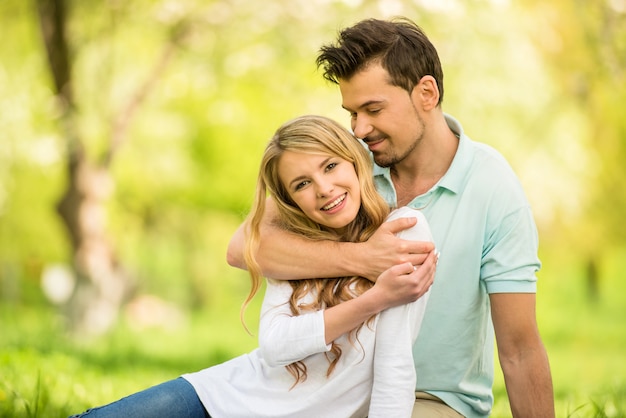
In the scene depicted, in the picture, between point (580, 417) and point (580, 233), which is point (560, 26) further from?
point (580, 417)

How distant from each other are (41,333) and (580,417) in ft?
13.9

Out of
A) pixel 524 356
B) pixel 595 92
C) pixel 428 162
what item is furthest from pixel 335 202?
pixel 595 92

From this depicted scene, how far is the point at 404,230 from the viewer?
2.54 meters

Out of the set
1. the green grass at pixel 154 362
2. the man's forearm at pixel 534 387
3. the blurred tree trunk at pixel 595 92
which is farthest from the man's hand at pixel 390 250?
the blurred tree trunk at pixel 595 92

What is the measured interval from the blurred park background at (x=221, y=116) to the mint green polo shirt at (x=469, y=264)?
2.85m

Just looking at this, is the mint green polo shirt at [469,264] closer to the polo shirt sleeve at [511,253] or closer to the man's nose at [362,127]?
the polo shirt sleeve at [511,253]

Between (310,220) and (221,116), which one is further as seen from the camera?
(221,116)

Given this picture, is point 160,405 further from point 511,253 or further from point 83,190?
point 83,190

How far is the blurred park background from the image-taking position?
820cm

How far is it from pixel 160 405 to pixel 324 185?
0.88 m

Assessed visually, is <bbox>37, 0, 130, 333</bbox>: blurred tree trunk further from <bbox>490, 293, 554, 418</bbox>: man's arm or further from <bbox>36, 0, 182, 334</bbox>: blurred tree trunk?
<bbox>490, 293, 554, 418</bbox>: man's arm

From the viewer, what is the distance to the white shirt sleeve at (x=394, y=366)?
232 centimetres

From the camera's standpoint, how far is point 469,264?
8.86 ft

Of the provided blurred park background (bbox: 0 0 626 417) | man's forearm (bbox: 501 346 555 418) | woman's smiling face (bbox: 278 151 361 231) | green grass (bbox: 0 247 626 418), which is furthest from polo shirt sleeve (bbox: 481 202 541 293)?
blurred park background (bbox: 0 0 626 417)
